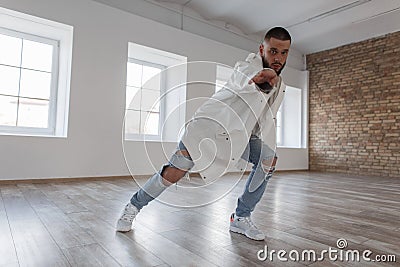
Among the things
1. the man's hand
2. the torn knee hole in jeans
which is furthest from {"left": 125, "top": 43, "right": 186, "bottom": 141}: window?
the torn knee hole in jeans

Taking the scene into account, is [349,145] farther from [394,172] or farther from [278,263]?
[278,263]

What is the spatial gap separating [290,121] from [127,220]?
6.39 meters

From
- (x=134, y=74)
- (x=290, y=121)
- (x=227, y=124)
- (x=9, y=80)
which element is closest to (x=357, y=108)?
(x=290, y=121)

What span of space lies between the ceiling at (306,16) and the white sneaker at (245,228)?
417cm

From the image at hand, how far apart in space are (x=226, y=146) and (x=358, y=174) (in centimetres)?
594

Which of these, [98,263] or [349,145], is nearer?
[98,263]

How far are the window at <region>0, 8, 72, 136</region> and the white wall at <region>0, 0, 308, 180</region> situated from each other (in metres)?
0.16

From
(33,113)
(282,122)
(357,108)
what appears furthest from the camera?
(282,122)

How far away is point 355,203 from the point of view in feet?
8.30

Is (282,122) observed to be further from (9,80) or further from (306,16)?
(9,80)

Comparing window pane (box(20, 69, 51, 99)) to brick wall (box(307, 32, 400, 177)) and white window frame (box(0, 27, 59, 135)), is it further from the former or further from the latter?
brick wall (box(307, 32, 400, 177))

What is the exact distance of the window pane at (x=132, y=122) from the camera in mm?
1400

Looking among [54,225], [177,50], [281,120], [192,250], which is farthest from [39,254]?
[281,120]

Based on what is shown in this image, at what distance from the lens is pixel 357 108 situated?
245 inches
